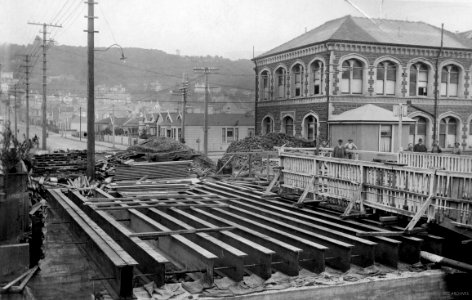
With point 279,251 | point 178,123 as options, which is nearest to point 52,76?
point 178,123

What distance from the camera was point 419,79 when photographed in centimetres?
3544

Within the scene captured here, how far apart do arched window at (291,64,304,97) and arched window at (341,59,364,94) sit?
337 cm

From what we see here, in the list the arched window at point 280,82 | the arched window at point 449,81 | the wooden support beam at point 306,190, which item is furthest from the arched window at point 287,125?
the wooden support beam at point 306,190

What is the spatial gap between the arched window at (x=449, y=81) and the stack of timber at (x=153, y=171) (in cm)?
2261

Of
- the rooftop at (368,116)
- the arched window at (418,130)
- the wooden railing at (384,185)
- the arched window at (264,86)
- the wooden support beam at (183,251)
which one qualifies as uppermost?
the arched window at (264,86)

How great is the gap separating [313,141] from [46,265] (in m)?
24.8

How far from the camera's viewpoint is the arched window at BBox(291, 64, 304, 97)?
35969mm

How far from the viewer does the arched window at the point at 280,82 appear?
3822 centimetres

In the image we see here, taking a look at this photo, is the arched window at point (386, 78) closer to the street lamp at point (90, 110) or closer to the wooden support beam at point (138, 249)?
the street lamp at point (90, 110)

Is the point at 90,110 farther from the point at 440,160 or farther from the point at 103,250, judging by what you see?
the point at 440,160

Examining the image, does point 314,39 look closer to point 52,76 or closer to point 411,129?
point 411,129

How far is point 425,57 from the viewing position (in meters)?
34.9

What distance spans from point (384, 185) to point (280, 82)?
93.7 ft

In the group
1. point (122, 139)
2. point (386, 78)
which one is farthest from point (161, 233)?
point (122, 139)
